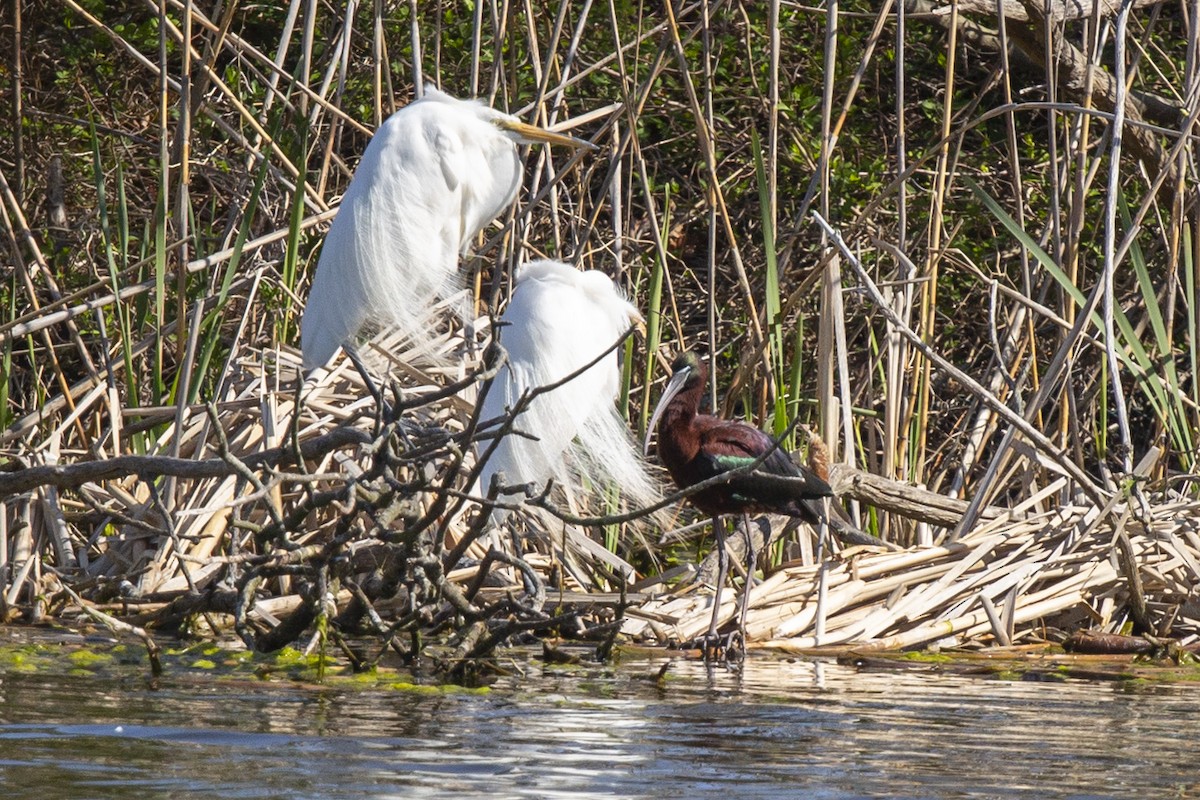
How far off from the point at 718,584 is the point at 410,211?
159 cm

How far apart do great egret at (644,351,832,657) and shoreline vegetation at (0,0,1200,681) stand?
129mm

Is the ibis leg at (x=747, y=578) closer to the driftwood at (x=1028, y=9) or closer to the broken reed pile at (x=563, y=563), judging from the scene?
the broken reed pile at (x=563, y=563)

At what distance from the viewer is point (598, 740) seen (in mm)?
3164

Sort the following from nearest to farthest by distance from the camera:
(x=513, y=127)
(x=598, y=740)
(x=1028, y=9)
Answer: (x=598, y=740) < (x=513, y=127) < (x=1028, y=9)

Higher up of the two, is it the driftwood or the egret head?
the driftwood

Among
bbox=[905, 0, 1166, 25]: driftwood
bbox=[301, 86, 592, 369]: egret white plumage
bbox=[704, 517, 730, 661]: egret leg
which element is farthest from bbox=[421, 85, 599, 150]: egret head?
bbox=[905, 0, 1166, 25]: driftwood

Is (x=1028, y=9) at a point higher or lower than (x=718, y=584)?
higher

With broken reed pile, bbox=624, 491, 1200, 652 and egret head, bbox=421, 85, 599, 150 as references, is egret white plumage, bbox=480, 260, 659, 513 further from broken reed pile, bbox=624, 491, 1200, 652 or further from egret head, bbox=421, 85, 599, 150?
broken reed pile, bbox=624, 491, 1200, 652

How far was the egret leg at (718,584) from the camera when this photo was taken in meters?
4.76

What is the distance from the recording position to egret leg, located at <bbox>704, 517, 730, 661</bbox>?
4758 millimetres

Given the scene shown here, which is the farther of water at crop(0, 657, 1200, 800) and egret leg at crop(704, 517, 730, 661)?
egret leg at crop(704, 517, 730, 661)

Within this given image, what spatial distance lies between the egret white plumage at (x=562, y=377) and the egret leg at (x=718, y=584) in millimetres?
284

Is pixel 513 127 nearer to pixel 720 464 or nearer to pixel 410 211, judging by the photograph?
pixel 410 211

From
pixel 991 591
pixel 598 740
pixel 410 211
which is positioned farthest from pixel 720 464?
pixel 598 740
